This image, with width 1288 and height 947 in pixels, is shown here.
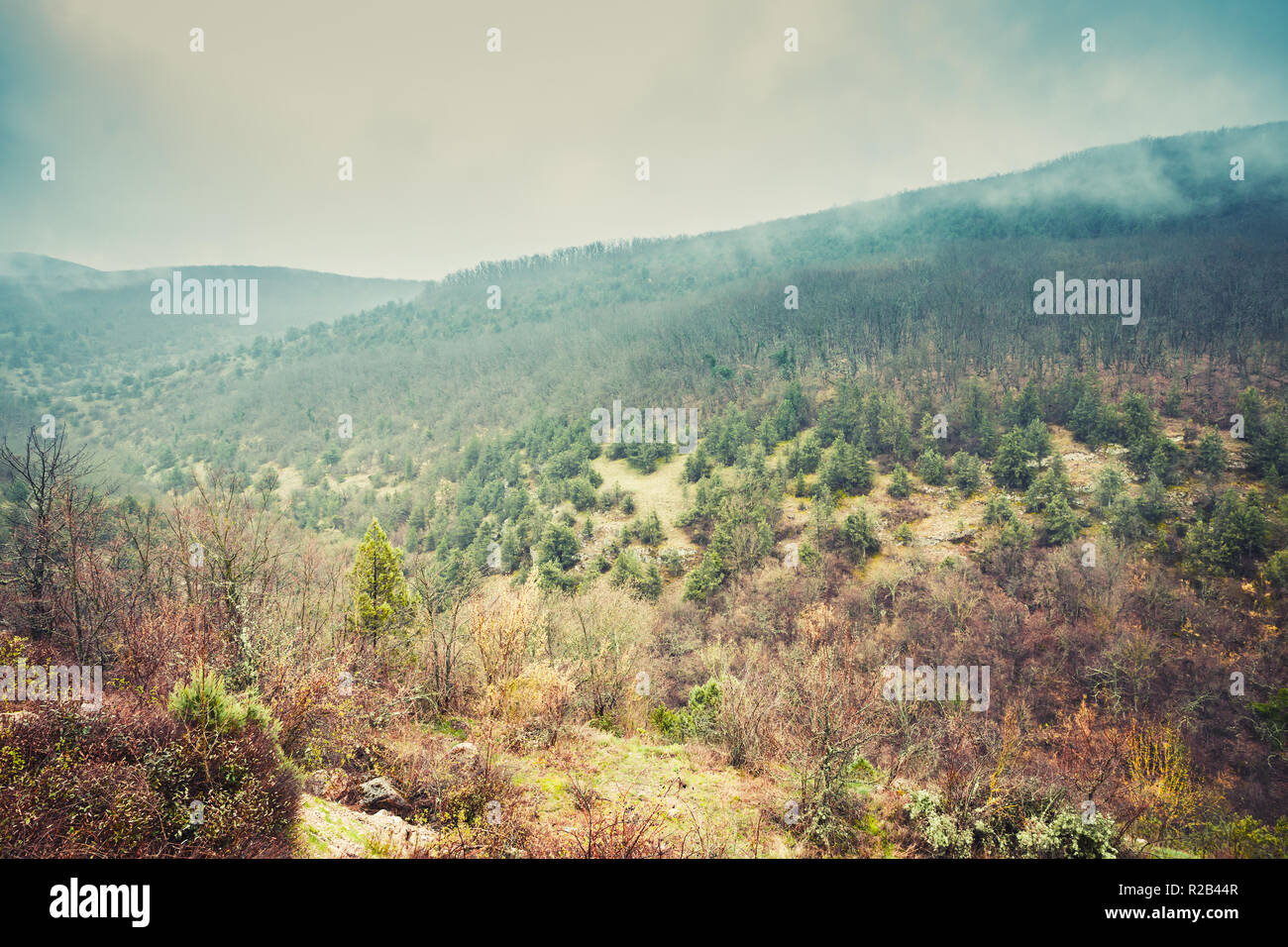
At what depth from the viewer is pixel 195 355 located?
193375mm

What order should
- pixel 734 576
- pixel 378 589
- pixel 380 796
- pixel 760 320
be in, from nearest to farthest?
1. pixel 380 796
2. pixel 378 589
3. pixel 734 576
4. pixel 760 320

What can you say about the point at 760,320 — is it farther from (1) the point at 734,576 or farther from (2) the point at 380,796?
(2) the point at 380,796

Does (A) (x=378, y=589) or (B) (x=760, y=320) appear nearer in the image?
(A) (x=378, y=589)

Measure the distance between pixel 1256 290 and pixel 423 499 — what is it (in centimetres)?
12698

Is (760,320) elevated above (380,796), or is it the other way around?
(760,320)

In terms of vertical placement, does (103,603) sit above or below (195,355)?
below

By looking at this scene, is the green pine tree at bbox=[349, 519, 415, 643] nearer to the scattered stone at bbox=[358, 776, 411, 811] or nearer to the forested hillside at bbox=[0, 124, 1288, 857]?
the forested hillside at bbox=[0, 124, 1288, 857]

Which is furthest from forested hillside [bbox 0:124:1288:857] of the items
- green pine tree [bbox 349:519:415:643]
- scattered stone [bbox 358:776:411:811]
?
green pine tree [bbox 349:519:415:643]

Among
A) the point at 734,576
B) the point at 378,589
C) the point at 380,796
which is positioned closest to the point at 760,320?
the point at 734,576

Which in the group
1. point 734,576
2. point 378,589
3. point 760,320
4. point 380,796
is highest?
point 760,320

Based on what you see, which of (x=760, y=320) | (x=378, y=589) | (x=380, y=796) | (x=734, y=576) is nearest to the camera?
(x=380, y=796)
